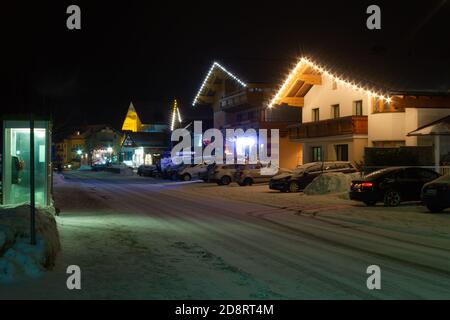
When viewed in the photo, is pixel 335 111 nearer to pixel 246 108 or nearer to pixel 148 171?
pixel 246 108

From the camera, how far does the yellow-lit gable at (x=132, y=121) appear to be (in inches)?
3738

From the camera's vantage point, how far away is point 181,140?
73188 mm

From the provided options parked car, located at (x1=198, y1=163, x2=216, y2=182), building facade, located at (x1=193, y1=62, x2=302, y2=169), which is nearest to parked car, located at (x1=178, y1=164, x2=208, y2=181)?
parked car, located at (x1=198, y1=163, x2=216, y2=182)

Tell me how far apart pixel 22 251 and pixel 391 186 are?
52.2 feet

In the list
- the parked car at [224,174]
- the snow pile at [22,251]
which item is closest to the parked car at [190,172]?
the parked car at [224,174]

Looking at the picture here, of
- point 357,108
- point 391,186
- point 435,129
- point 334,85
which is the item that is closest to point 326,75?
point 334,85

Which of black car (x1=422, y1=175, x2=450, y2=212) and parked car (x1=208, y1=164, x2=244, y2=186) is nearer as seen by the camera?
black car (x1=422, y1=175, x2=450, y2=212)

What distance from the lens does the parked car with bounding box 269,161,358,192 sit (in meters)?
30.1

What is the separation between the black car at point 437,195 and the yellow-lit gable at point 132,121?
254ft

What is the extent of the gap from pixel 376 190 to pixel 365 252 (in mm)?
10306

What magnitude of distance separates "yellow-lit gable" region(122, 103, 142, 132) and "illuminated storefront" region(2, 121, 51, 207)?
74991mm

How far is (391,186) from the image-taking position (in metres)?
21.3

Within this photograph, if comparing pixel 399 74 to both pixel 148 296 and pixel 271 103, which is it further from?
pixel 148 296

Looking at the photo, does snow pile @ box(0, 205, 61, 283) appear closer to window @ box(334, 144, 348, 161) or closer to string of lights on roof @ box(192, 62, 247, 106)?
window @ box(334, 144, 348, 161)
